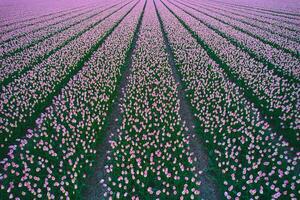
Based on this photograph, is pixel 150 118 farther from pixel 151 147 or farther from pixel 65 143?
pixel 65 143

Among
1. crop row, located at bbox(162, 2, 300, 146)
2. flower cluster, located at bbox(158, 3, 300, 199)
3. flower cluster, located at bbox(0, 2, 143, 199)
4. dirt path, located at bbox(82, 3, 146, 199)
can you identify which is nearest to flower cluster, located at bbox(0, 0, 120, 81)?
flower cluster, located at bbox(0, 2, 143, 199)

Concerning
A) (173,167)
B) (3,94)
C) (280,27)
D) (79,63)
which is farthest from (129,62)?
(280,27)

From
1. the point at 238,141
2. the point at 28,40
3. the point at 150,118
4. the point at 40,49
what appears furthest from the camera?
the point at 28,40

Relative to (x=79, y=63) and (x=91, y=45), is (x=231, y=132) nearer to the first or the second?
(x=79, y=63)

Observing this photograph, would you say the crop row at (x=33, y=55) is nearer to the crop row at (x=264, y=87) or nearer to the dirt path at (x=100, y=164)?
the dirt path at (x=100, y=164)

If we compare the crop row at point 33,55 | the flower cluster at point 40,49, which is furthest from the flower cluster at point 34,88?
the flower cluster at point 40,49

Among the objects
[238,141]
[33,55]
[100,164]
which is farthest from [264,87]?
[33,55]
